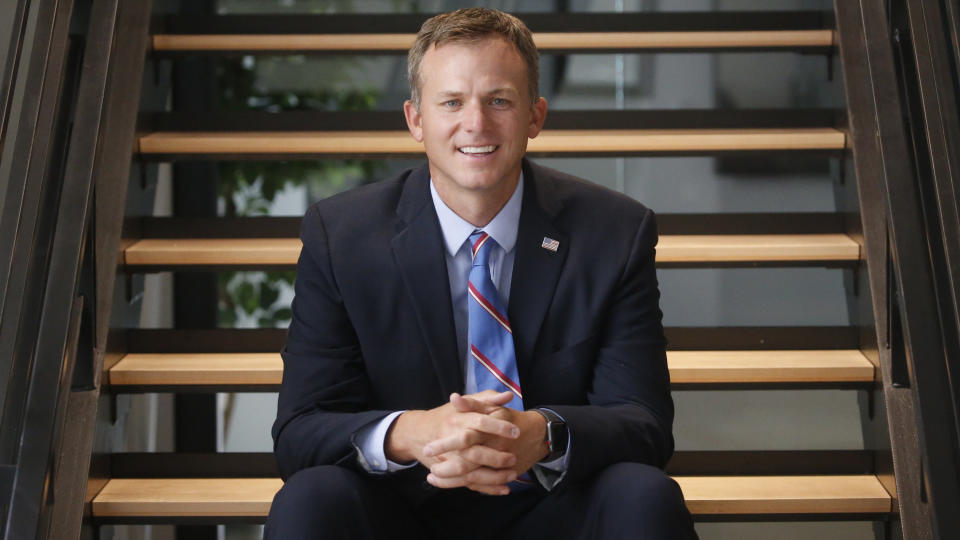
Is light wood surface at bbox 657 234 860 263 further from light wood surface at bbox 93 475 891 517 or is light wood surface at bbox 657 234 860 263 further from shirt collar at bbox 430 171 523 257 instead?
shirt collar at bbox 430 171 523 257

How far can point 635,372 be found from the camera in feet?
6.42

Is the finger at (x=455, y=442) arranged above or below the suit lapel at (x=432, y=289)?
below

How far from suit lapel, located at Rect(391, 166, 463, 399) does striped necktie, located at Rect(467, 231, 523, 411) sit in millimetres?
35

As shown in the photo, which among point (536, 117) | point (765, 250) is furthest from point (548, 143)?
point (536, 117)

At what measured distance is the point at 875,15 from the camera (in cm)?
253

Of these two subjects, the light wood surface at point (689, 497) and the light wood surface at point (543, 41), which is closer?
the light wood surface at point (689, 497)

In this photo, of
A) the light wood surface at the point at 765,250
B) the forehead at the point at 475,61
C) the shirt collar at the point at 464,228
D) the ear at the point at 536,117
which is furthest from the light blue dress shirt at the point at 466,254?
the light wood surface at the point at 765,250

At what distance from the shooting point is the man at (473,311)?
1859 millimetres

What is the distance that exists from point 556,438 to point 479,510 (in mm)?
234

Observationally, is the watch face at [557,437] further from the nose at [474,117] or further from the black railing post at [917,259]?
the black railing post at [917,259]

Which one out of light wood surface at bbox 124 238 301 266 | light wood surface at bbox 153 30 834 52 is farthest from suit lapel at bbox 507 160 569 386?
light wood surface at bbox 153 30 834 52

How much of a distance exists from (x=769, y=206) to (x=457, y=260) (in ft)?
6.47

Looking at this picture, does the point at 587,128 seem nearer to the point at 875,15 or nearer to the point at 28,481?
the point at 875,15

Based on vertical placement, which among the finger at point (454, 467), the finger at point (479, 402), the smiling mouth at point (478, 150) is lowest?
the finger at point (454, 467)
